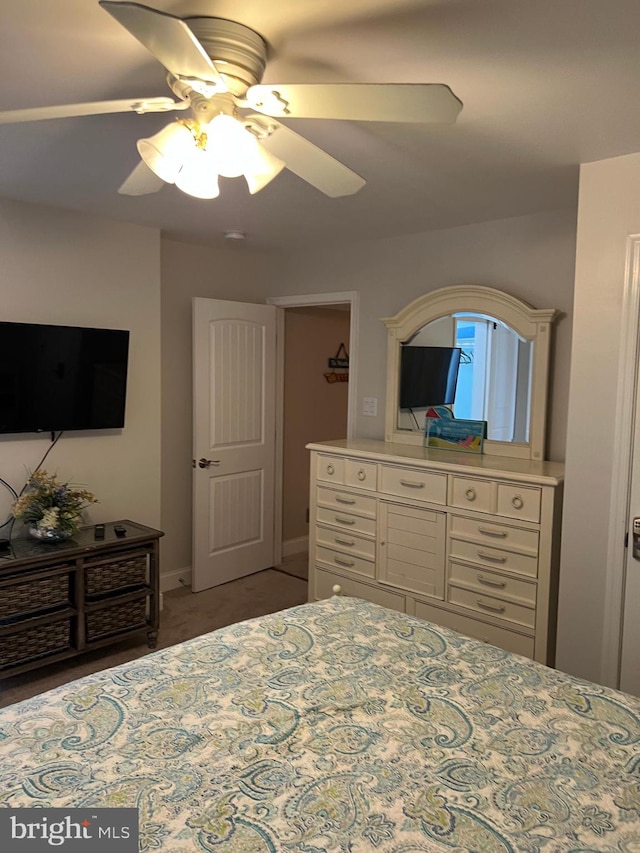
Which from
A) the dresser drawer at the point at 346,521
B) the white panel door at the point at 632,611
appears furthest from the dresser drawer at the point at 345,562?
the white panel door at the point at 632,611

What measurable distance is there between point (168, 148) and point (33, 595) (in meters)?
2.30

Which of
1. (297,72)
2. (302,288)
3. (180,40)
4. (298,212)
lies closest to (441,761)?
(180,40)

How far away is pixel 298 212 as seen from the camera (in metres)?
3.32

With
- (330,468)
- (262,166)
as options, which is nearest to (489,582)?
(330,468)

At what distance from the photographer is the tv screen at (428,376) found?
145 inches

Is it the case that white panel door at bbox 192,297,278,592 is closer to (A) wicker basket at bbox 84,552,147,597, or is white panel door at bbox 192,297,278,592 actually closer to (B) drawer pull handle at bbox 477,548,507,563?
(A) wicker basket at bbox 84,552,147,597

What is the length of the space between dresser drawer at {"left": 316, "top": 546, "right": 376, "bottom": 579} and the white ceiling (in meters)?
1.95

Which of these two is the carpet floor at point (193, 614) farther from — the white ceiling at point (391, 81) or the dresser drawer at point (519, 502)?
the white ceiling at point (391, 81)

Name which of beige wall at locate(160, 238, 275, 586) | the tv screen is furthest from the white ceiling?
beige wall at locate(160, 238, 275, 586)

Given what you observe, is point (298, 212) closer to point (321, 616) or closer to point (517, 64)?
point (517, 64)

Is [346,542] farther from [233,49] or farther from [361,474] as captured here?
[233,49]

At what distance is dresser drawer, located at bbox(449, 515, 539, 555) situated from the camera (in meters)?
2.85

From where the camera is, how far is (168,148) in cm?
159

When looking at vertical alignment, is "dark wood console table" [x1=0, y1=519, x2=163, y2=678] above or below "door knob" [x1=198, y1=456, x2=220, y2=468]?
below
